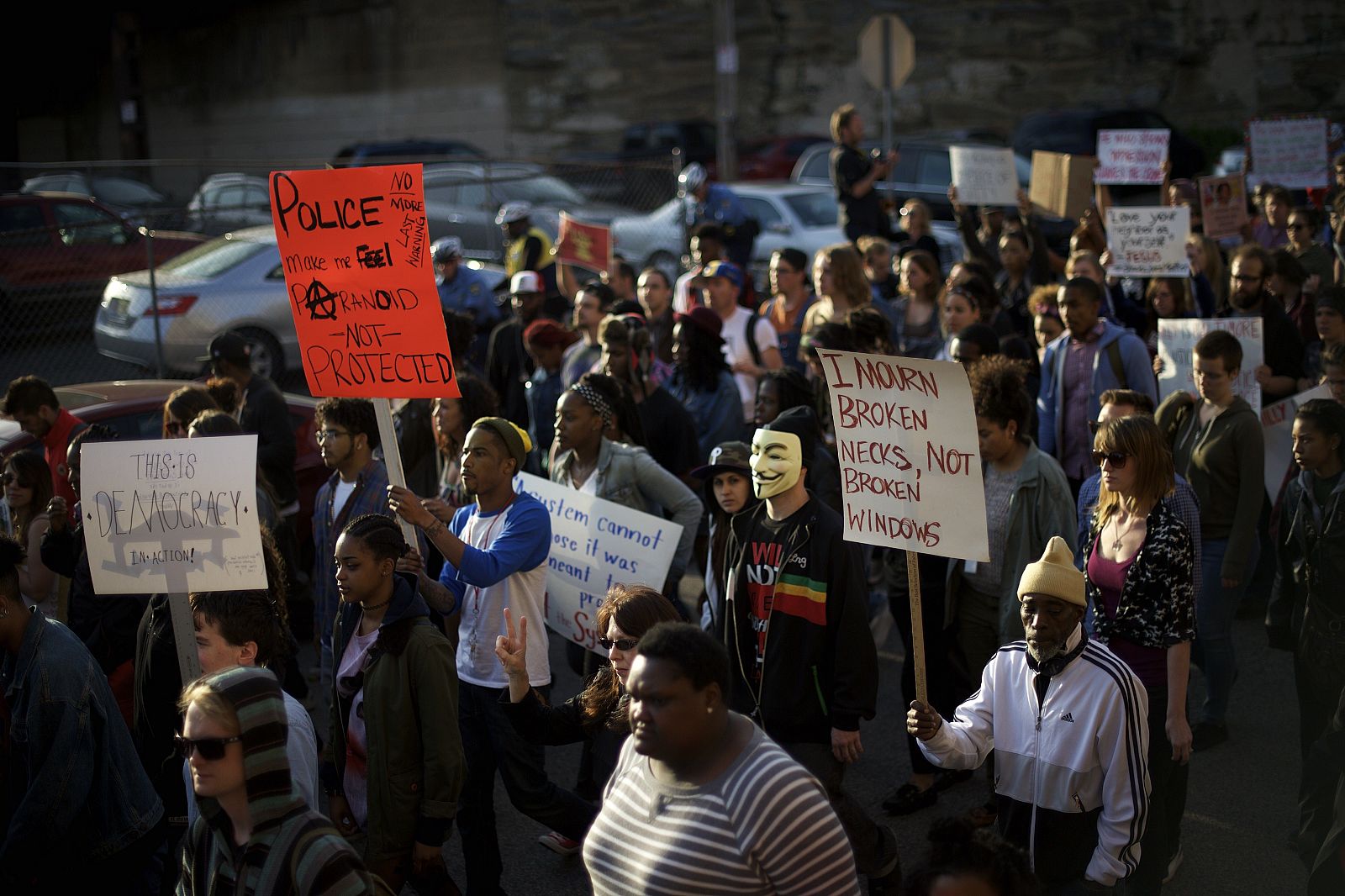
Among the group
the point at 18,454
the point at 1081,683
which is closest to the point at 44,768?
→ the point at 18,454

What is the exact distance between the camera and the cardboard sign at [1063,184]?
11711mm

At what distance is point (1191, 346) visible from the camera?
25.1 feet

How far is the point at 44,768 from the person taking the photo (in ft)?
12.8

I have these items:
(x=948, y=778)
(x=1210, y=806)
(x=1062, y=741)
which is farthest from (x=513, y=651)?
(x=1210, y=806)

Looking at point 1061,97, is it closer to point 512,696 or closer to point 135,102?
point 135,102

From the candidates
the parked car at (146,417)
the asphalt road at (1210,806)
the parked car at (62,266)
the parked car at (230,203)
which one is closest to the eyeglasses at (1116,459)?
the asphalt road at (1210,806)

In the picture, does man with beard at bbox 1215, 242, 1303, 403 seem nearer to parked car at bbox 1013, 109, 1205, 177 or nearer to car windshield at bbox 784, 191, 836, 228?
car windshield at bbox 784, 191, 836, 228

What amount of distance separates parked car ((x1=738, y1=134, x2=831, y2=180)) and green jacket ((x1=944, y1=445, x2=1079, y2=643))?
18786 mm

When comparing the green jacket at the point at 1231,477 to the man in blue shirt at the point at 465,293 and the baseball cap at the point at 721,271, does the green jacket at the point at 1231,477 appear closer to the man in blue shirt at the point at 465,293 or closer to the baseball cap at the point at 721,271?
the baseball cap at the point at 721,271

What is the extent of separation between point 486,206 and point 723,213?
9.94ft

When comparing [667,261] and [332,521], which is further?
[667,261]

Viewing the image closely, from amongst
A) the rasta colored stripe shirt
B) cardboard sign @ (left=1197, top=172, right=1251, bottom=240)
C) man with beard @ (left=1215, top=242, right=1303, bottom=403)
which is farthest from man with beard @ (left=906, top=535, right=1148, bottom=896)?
cardboard sign @ (left=1197, top=172, right=1251, bottom=240)

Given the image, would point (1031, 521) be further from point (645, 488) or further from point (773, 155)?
point (773, 155)

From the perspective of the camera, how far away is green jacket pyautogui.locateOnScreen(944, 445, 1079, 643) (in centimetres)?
527
